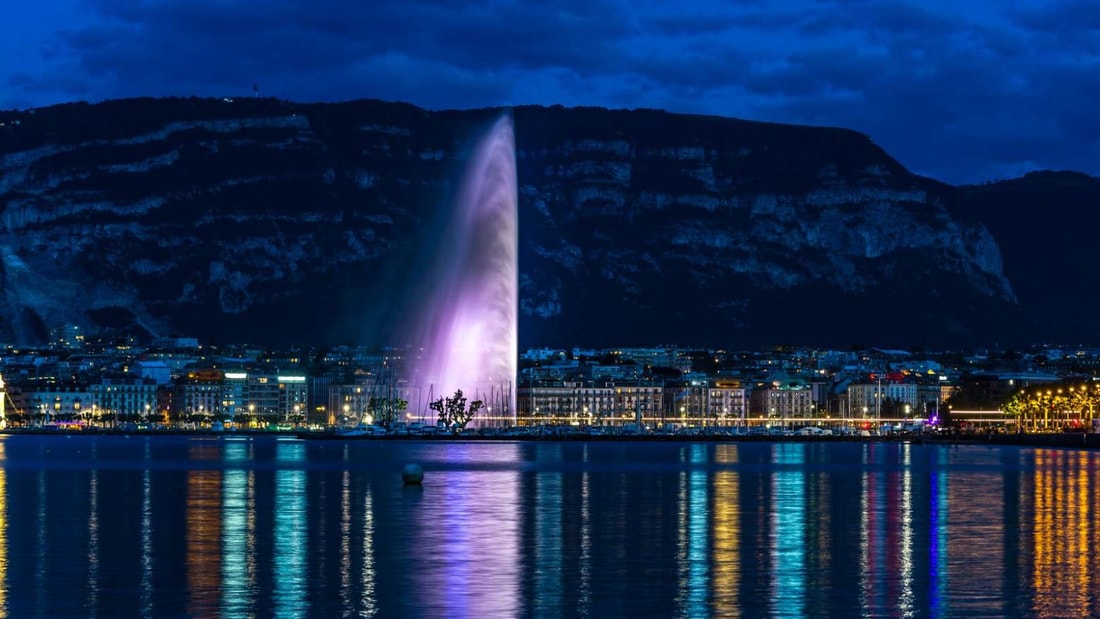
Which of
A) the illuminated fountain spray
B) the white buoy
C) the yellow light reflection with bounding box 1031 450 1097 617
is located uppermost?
the illuminated fountain spray

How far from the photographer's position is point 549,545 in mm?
46844

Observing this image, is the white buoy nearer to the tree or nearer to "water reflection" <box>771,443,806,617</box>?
"water reflection" <box>771,443,806,617</box>

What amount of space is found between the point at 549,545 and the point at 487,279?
101283 millimetres

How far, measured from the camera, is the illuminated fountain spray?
454 feet

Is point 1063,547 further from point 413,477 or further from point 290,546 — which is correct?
point 413,477

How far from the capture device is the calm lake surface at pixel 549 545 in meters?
36.3

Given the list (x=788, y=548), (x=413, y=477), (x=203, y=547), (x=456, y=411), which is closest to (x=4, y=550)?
(x=203, y=547)

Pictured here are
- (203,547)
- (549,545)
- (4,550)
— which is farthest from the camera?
(549,545)

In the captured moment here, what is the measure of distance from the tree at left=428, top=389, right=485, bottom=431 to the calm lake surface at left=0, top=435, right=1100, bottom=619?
95647mm

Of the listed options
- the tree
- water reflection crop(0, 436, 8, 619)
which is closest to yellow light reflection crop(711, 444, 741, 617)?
water reflection crop(0, 436, 8, 619)

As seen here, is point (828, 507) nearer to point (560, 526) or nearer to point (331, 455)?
point (560, 526)

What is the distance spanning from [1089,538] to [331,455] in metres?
80.3

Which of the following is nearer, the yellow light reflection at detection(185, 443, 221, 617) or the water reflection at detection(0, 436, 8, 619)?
the water reflection at detection(0, 436, 8, 619)

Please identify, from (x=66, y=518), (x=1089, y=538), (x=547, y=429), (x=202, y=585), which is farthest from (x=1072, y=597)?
(x=547, y=429)
